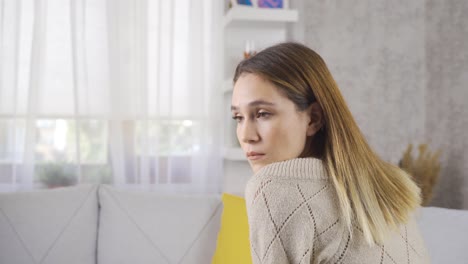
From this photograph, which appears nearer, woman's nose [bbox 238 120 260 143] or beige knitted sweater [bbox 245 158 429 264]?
beige knitted sweater [bbox 245 158 429 264]

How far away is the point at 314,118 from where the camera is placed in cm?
95

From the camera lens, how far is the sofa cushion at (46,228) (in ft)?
8.04

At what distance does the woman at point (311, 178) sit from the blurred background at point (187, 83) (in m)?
2.19

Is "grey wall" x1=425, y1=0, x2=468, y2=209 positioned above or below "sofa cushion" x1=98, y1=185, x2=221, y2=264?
above

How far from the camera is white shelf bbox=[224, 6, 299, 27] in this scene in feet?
10.4

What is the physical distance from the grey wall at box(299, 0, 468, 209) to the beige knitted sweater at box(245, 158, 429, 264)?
2717 mm

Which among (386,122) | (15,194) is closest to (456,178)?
(386,122)

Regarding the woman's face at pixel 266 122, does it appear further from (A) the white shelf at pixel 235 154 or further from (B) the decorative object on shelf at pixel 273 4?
(B) the decorative object on shelf at pixel 273 4

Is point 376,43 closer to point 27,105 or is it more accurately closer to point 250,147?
point 27,105

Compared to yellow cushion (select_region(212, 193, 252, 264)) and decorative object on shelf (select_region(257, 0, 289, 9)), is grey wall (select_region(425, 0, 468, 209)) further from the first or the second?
yellow cushion (select_region(212, 193, 252, 264))

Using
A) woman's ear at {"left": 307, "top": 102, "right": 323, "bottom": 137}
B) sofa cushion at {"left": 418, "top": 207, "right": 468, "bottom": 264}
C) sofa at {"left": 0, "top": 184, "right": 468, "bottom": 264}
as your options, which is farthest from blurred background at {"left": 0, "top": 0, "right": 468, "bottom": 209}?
woman's ear at {"left": 307, "top": 102, "right": 323, "bottom": 137}

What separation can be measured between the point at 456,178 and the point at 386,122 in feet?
1.81

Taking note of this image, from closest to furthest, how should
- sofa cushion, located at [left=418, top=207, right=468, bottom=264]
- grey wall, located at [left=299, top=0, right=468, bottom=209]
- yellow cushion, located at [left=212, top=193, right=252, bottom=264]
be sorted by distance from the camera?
sofa cushion, located at [left=418, top=207, right=468, bottom=264], yellow cushion, located at [left=212, top=193, right=252, bottom=264], grey wall, located at [left=299, top=0, right=468, bottom=209]

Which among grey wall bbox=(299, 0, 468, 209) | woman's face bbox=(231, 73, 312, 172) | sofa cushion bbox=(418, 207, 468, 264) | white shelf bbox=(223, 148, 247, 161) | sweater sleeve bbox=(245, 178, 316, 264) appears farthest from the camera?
grey wall bbox=(299, 0, 468, 209)
